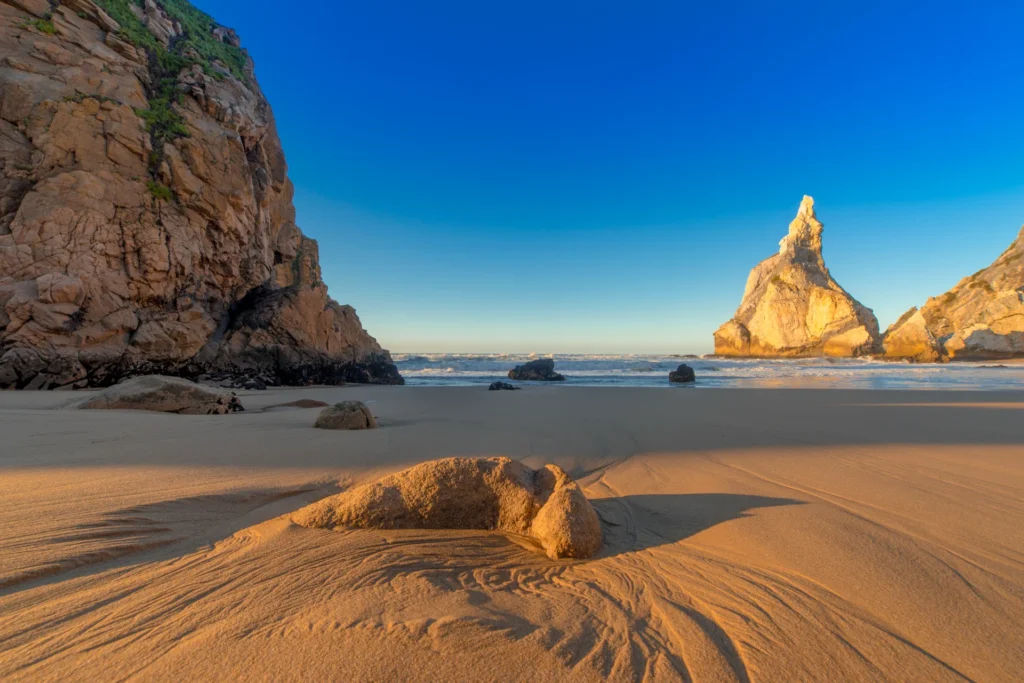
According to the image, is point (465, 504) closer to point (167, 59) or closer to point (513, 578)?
point (513, 578)

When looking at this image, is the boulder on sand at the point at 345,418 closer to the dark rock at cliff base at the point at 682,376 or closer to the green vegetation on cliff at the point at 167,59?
the green vegetation on cliff at the point at 167,59

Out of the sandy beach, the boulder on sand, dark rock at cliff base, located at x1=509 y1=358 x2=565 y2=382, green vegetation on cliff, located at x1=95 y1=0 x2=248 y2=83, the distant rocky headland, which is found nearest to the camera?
the sandy beach

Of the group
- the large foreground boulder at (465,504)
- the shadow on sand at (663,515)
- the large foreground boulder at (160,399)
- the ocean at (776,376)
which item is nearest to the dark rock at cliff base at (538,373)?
the ocean at (776,376)

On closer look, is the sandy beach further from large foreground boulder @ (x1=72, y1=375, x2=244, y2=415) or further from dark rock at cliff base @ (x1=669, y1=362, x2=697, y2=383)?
dark rock at cliff base @ (x1=669, y1=362, x2=697, y2=383)

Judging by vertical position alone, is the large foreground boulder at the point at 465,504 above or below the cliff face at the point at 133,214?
below

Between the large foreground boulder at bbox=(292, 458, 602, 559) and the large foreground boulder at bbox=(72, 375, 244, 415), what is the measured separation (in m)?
5.84

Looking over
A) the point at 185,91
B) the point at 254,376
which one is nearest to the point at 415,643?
Answer: the point at 254,376

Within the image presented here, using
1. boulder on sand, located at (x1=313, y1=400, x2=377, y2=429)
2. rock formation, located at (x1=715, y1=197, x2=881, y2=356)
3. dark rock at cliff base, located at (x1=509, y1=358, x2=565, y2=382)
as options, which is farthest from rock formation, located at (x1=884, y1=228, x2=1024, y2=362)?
boulder on sand, located at (x1=313, y1=400, x2=377, y2=429)

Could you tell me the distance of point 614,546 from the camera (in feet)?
7.18

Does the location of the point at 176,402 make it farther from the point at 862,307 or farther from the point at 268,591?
the point at 862,307

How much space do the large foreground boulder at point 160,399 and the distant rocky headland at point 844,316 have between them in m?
48.9

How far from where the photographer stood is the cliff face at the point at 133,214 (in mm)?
10109

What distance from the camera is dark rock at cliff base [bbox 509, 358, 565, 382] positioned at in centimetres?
2042

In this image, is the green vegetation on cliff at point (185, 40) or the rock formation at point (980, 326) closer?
the green vegetation on cliff at point (185, 40)
